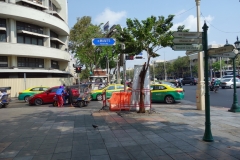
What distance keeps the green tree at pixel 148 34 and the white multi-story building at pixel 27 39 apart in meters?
21.5

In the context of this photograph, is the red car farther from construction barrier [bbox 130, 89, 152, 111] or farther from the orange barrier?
construction barrier [bbox 130, 89, 152, 111]

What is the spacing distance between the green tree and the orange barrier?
7.71 ft

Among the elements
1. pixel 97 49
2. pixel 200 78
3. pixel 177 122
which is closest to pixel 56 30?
pixel 97 49

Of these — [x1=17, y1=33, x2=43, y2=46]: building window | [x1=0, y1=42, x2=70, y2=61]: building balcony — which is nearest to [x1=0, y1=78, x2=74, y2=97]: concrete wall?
[x1=0, y1=42, x2=70, y2=61]: building balcony

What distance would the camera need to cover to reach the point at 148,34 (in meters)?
9.48

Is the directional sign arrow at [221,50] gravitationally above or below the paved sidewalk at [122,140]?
above

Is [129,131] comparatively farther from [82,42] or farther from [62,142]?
Answer: [82,42]

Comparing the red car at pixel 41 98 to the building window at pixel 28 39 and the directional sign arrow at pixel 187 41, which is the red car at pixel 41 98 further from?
the building window at pixel 28 39

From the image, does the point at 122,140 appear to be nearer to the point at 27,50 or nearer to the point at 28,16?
the point at 27,50

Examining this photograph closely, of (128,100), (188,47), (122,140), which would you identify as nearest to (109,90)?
(128,100)

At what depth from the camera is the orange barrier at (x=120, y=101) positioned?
11.6 metres

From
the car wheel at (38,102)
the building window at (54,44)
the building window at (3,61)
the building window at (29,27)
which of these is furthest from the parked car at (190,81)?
the car wheel at (38,102)

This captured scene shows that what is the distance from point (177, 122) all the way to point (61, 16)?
37188 millimetres

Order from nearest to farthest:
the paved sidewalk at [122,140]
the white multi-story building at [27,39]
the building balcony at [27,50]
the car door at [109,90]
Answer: the paved sidewalk at [122,140]
the car door at [109,90]
the building balcony at [27,50]
the white multi-story building at [27,39]
